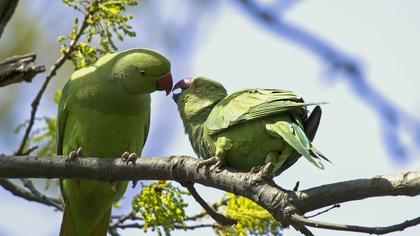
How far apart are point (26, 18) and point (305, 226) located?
193 inches

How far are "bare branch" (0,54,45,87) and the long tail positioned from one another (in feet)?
5.23

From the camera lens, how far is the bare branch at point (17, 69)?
15.1 ft

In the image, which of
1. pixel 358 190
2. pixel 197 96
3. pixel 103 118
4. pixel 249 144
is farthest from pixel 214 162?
pixel 103 118

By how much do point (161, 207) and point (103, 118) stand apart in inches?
37.1

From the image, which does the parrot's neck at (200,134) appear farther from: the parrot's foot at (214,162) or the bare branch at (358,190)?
the bare branch at (358,190)

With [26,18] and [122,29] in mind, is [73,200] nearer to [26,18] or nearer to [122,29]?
[122,29]

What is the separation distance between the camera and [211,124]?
4633 millimetres

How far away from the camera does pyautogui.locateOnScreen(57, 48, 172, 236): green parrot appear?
18.2 feet

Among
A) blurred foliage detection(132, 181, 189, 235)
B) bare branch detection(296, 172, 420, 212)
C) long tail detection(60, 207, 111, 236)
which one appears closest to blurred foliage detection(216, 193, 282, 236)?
blurred foliage detection(132, 181, 189, 235)

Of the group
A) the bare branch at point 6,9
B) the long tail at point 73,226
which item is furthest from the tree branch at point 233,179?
the long tail at point 73,226

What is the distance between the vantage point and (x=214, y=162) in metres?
4.32

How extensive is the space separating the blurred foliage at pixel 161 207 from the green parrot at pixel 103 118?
25.0 inches

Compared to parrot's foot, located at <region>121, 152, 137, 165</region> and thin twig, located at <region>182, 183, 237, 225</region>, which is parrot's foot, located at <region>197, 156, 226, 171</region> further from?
parrot's foot, located at <region>121, 152, 137, 165</region>

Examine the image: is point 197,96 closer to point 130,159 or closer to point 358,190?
point 130,159
